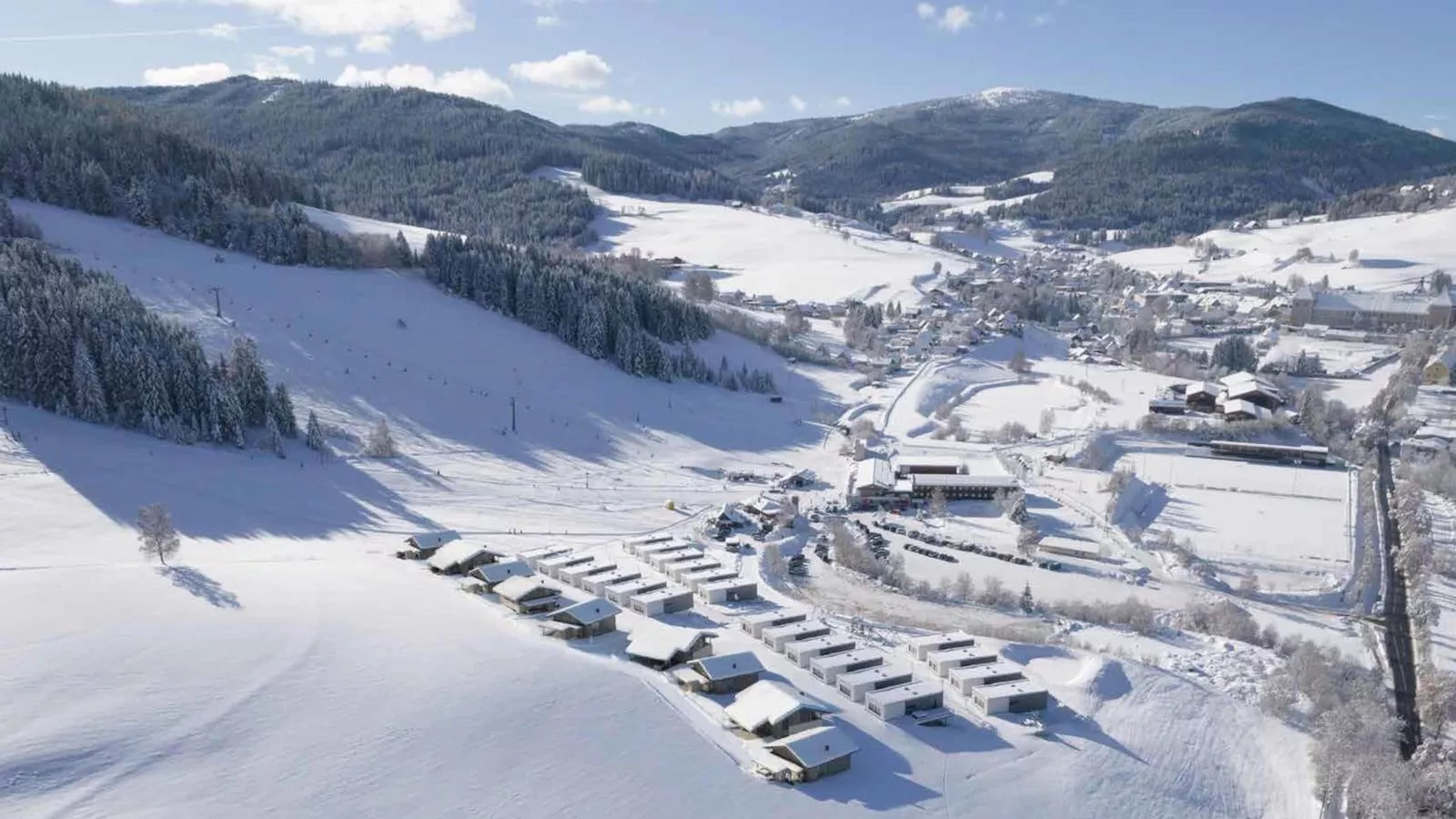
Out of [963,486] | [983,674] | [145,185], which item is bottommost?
[983,674]

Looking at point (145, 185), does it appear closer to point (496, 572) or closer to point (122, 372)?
point (122, 372)

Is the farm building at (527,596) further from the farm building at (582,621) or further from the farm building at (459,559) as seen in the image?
the farm building at (459,559)

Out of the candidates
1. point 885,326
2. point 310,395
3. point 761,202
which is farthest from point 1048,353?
point 761,202

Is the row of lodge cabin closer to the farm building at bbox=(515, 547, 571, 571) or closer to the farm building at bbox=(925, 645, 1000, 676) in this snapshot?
the farm building at bbox=(515, 547, 571, 571)

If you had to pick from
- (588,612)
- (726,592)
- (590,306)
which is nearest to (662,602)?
(726,592)

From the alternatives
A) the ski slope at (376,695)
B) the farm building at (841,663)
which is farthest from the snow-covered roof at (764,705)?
the farm building at (841,663)

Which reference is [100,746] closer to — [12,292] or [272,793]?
[272,793]

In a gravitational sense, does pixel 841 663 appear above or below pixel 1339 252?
below
